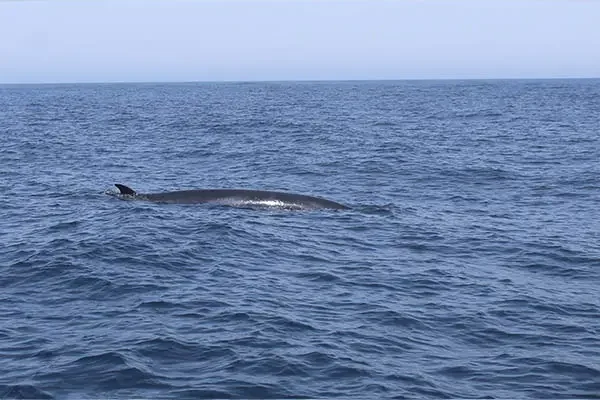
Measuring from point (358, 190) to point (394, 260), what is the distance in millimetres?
11618

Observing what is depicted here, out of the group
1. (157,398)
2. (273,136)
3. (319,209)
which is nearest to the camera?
(157,398)

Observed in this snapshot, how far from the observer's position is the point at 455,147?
4731cm

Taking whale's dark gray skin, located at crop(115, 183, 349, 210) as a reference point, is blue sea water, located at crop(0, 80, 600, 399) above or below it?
below

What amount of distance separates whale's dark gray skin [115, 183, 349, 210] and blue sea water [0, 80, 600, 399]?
0.58 metres

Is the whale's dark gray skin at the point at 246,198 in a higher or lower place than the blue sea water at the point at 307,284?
higher

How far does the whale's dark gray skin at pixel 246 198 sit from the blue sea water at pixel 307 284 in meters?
0.58

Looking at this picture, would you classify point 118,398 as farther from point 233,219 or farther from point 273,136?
point 273,136

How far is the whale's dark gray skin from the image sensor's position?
26266 mm

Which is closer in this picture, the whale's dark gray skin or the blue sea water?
the blue sea water

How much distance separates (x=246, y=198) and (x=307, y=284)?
373 inches

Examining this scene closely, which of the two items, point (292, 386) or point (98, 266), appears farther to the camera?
point (98, 266)

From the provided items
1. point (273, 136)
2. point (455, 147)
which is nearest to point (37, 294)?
point (455, 147)

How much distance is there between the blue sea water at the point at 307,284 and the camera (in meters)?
12.4

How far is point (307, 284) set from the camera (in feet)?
57.9
